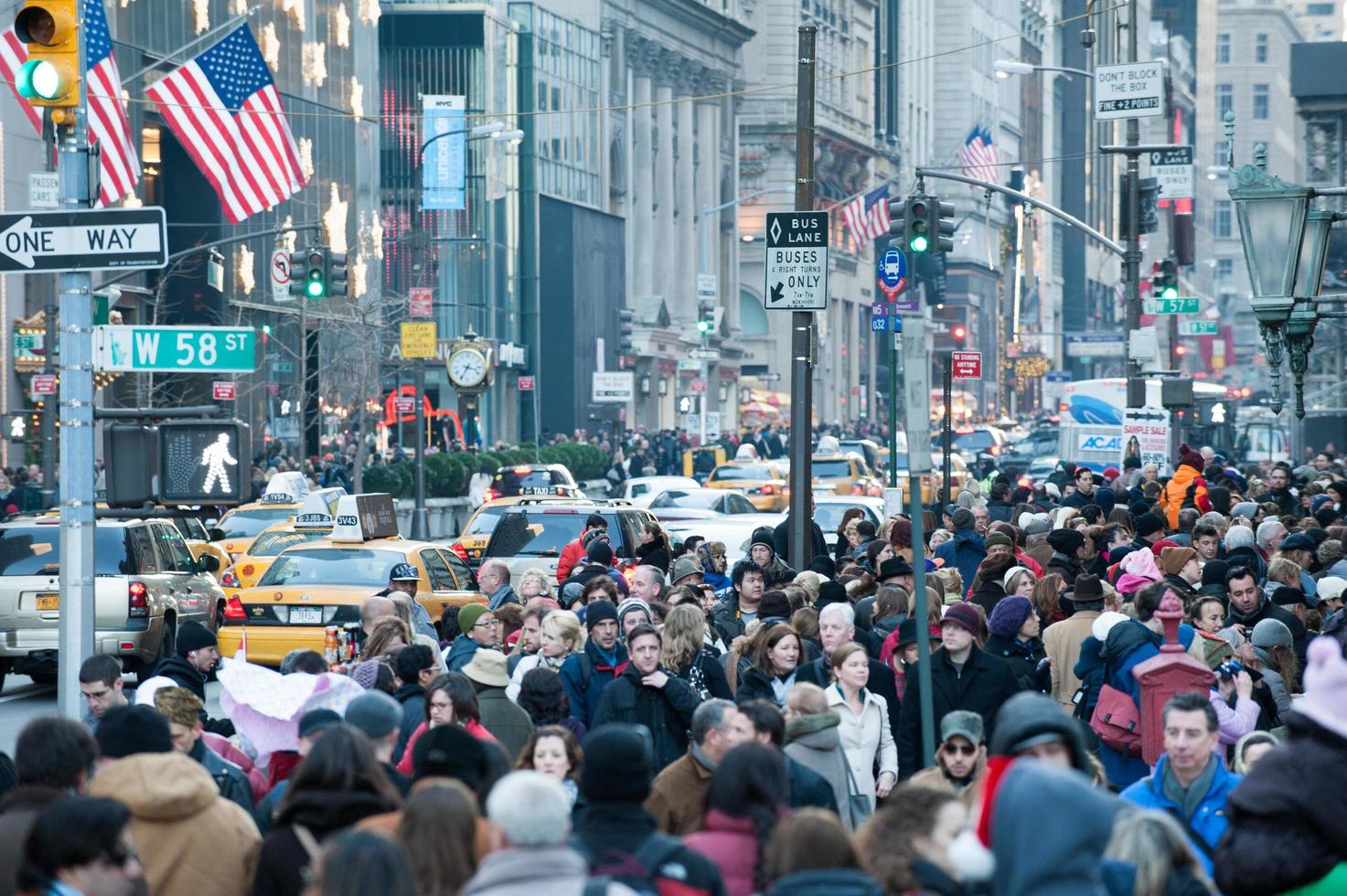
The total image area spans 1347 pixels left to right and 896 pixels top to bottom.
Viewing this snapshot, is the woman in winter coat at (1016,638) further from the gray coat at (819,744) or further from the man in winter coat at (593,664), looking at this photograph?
the gray coat at (819,744)

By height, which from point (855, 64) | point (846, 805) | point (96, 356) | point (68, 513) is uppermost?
point (855, 64)

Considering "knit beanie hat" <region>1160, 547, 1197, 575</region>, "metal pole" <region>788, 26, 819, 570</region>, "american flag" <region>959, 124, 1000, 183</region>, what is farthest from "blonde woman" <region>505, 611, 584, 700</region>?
"american flag" <region>959, 124, 1000, 183</region>

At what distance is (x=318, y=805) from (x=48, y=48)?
5128 mm

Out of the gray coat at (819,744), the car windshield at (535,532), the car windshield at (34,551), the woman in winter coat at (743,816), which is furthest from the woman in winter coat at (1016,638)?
the car windshield at (34,551)

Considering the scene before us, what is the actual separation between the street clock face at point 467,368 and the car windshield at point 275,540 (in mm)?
19133

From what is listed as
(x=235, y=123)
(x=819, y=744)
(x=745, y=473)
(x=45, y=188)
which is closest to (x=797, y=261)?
(x=45, y=188)

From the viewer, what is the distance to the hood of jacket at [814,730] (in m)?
8.89

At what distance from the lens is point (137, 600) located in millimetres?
19812

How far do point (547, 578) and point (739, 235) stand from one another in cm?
9321

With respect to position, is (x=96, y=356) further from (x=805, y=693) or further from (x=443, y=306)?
(x=443, y=306)

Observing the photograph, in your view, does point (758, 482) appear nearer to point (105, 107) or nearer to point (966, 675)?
point (105, 107)

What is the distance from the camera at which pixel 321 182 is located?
203ft

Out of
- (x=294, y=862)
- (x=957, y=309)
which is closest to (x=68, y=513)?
(x=294, y=862)

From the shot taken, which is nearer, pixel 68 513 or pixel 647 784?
pixel 647 784
